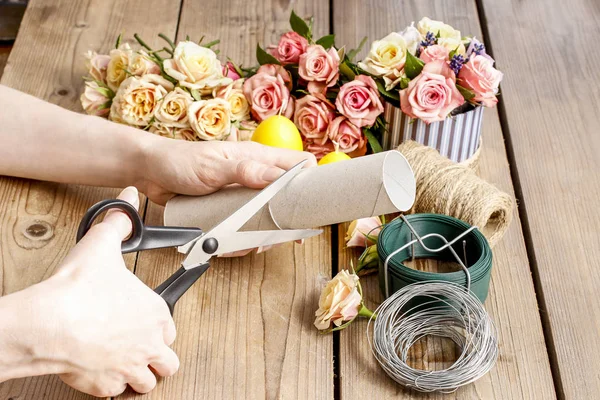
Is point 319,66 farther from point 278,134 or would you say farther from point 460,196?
point 460,196

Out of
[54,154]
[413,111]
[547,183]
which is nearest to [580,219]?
[547,183]

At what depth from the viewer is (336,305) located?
1113mm

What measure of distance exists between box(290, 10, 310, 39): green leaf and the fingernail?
481 millimetres

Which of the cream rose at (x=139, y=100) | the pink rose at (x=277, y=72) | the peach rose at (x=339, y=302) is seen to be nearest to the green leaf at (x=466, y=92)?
the pink rose at (x=277, y=72)

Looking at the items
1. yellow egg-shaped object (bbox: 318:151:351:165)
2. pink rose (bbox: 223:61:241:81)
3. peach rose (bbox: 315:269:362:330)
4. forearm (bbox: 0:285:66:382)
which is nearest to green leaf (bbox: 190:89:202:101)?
pink rose (bbox: 223:61:241:81)

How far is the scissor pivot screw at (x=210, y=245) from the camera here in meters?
1.09

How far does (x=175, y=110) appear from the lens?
4.89 ft

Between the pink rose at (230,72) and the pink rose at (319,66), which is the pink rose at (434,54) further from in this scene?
the pink rose at (230,72)

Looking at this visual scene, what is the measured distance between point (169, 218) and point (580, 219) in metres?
0.70

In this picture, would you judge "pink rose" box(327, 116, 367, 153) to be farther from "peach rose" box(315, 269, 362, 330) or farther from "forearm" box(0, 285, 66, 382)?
"forearm" box(0, 285, 66, 382)

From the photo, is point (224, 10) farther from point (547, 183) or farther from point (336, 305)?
point (336, 305)

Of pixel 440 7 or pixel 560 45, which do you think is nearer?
pixel 560 45

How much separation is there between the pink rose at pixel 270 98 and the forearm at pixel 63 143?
26 centimetres

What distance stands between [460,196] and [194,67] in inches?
22.3
